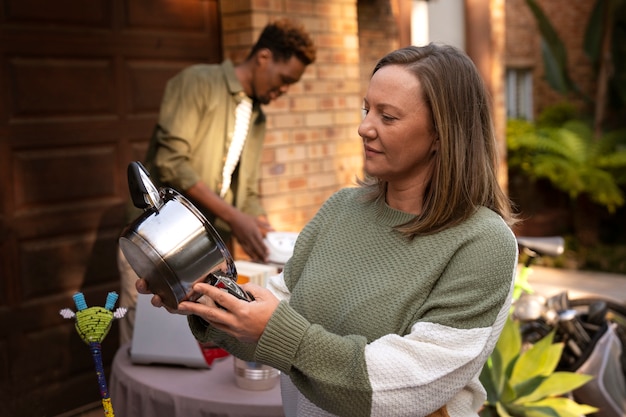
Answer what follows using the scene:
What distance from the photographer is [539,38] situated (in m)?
13.7

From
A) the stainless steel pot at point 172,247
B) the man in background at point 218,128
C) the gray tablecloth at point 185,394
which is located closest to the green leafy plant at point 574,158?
the man in background at point 218,128

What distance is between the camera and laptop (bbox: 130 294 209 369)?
2.80 metres

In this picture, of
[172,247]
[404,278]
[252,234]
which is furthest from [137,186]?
[252,234]

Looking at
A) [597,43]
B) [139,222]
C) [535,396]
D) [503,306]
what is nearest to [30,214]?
[535,396]

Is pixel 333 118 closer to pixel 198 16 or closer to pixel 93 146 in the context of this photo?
pixel 198 16

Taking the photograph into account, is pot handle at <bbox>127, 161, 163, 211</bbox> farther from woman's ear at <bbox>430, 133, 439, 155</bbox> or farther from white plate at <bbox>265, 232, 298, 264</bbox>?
white plate at <bbox>265, 232, 298, 264</bbox>

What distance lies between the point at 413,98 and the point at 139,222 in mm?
601

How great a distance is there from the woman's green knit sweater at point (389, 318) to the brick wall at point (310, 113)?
130 inches

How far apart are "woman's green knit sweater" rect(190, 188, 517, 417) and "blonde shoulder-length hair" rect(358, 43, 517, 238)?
0.12ft

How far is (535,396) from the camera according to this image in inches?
142

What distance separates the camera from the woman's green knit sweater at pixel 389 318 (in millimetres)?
1664

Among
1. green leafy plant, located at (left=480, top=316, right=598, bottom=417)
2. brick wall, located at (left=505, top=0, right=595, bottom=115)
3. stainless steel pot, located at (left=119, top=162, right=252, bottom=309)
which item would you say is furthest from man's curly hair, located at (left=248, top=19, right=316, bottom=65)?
brick wall, located at (left=505, top=0, right=595, bottom=115)

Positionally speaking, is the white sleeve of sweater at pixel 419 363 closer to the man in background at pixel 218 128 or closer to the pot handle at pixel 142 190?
the pot handle at pixel 142 190

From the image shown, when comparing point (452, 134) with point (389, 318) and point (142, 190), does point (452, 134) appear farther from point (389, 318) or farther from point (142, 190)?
point (142, 190)
